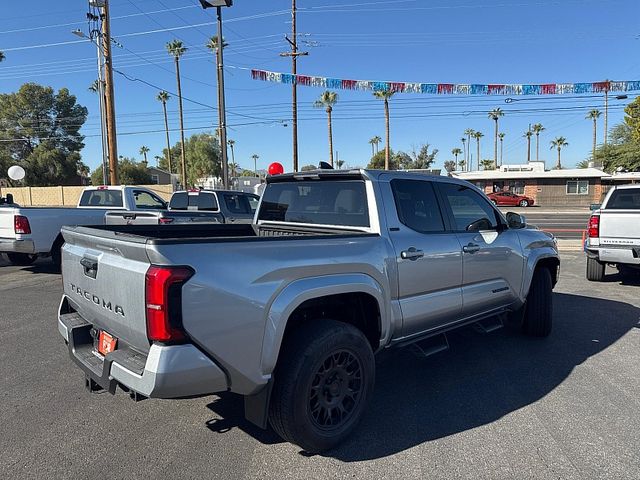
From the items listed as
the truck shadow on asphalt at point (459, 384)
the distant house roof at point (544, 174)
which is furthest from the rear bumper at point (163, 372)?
the distant house roof at point (544, 174)

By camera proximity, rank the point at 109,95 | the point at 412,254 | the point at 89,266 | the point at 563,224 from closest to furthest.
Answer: the point at 89,266, the point at 412,254, the point at 109,95, the point at 563,224

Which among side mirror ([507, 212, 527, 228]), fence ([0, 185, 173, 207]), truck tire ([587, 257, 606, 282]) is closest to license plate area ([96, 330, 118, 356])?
side mirror ([507, 212, 527, 228])

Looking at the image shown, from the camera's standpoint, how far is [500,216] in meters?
4.82

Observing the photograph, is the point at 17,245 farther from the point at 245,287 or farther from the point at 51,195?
the point at 51,195

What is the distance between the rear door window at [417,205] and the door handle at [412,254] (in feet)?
0.70

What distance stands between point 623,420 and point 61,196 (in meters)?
47.0

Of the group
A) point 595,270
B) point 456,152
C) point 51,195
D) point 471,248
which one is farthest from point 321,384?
point 456,152

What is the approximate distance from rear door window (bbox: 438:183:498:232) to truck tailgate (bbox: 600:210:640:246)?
4.13m

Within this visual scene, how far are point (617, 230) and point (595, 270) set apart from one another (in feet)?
4.54

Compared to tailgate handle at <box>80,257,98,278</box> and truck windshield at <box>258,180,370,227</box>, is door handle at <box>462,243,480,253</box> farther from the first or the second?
tailgate handle at <box>80,257,98,278</box>

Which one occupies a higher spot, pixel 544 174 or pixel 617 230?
pixel 544 174

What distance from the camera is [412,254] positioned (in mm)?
3584

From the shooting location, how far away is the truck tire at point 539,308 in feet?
16.9

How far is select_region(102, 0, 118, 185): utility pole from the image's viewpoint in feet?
54.4
